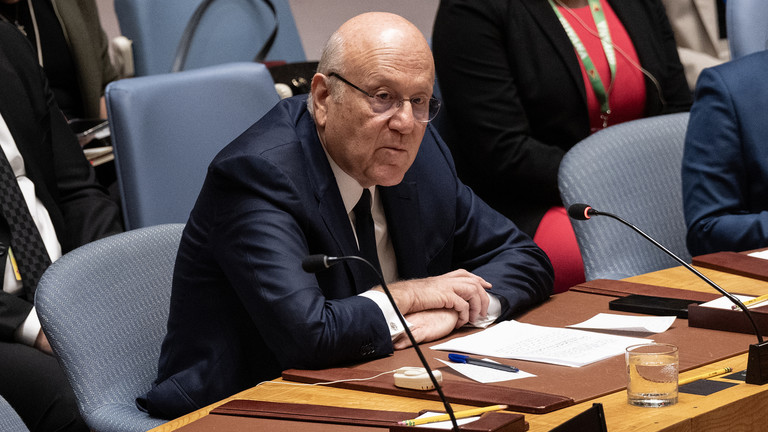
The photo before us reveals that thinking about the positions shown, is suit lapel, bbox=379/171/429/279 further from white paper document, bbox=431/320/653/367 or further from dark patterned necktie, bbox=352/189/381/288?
white paper document, bbox=431/320/653/367

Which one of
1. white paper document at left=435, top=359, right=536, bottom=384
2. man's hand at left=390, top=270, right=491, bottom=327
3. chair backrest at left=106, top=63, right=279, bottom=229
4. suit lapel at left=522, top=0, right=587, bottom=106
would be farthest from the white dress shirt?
suit lapel at left=522, top=0, right=587, bottom=106

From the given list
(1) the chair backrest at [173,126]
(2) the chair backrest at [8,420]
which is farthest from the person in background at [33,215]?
(2) the chair backrest at [8,420]

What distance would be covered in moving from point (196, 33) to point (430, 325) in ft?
8.19

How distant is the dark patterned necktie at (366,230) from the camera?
214 centimetres

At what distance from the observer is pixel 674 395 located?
1.45m

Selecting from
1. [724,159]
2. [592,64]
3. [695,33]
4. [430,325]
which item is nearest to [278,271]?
[430,325]

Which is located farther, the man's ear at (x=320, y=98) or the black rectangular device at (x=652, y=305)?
the man's ear at (x=320, y=98)

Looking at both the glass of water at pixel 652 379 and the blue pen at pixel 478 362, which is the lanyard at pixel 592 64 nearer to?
the blue pen at pixel 478 362

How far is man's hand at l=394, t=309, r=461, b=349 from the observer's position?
6.16 ft

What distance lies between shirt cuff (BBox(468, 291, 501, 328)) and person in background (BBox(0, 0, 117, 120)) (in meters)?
2.68

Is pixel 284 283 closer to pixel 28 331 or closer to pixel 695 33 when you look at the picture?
pixel 28 331

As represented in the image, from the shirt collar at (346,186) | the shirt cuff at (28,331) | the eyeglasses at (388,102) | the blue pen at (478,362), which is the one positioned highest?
the eyeglasses at (388,102)

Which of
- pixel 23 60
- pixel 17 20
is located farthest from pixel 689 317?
pixel 17 20

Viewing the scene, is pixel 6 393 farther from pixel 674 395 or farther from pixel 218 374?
pixel 674 395
